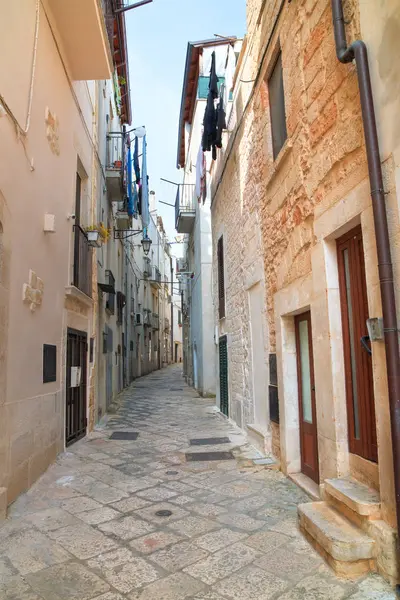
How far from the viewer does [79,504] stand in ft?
13.3

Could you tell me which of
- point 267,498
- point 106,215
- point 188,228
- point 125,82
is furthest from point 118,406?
point 125,82

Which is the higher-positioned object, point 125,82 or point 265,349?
point 125,82

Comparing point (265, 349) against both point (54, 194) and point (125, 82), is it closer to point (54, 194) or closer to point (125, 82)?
point (54, 194)

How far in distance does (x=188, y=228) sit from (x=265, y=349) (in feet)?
40.9

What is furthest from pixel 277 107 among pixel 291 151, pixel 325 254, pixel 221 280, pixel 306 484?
pixel 221 280

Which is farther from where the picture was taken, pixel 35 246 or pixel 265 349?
pixel 265 349

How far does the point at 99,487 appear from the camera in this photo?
4.59 meters

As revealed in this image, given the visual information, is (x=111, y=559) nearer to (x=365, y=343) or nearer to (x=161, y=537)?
(x=161, y=537)

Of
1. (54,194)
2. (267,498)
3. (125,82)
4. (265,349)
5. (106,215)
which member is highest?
(125,82)

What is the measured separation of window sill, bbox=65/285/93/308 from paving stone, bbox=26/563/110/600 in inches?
167

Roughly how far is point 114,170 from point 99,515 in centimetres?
864

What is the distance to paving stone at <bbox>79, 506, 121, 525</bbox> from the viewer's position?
3648 millimetres

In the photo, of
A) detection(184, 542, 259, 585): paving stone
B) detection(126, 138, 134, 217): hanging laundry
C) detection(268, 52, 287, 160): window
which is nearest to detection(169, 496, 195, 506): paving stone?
detection(184, 542, 259, 585): paving stone

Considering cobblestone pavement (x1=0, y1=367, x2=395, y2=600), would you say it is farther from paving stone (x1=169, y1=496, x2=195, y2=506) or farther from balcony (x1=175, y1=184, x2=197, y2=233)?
balcony (x1=175, y1=184, x2=197, y2=233)
